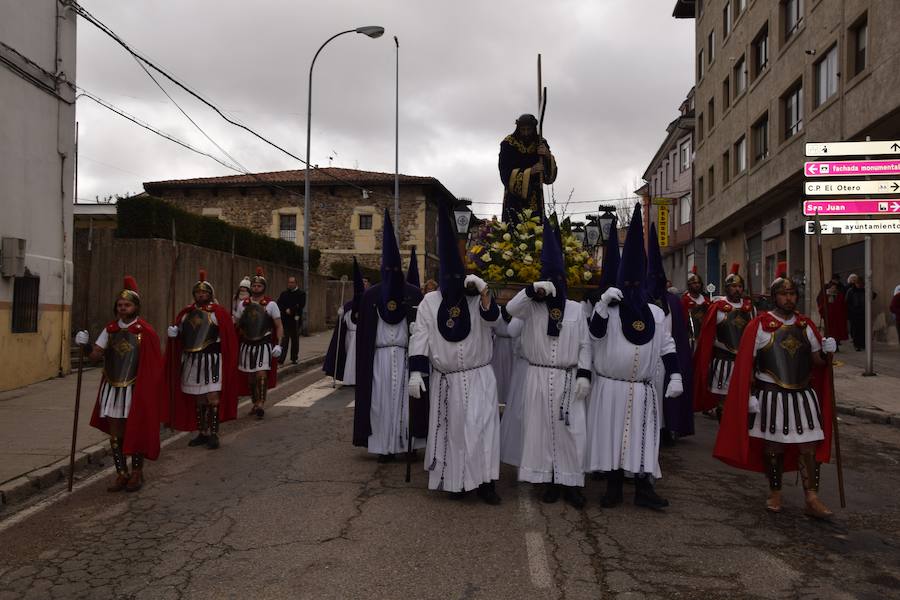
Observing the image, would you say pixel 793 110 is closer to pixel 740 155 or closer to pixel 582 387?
pixel 740 155

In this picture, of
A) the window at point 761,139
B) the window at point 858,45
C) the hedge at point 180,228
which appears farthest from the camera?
the window at point 761,139

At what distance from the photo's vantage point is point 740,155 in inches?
1140

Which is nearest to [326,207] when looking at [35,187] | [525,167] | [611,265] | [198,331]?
[35,187]

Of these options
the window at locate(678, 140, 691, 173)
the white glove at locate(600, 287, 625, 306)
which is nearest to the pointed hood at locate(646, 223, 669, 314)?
the white glove at locate(600, 287, 625, 306)

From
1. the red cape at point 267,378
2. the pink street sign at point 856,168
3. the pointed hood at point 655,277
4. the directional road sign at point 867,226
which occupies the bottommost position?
the red cape at point 267,378

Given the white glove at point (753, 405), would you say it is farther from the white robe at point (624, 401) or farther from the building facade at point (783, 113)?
the building facade at point (783, 113)

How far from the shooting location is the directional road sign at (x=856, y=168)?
12.8 m

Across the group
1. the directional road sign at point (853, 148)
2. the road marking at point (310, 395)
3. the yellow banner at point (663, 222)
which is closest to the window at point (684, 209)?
the yellow banner at point (663, 222)

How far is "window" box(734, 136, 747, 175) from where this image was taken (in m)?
28.1

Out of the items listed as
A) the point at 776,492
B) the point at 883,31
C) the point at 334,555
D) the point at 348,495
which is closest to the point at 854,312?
the point at 883,31

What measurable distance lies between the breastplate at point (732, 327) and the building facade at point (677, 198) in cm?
3193

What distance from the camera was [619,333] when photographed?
613 cm

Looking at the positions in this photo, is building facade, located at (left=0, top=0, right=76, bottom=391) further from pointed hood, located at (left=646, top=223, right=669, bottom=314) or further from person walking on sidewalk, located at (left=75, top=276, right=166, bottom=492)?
pointed hood, located at (left=646, top=223, right=669, bottom=314)

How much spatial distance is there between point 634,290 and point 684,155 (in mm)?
39481
